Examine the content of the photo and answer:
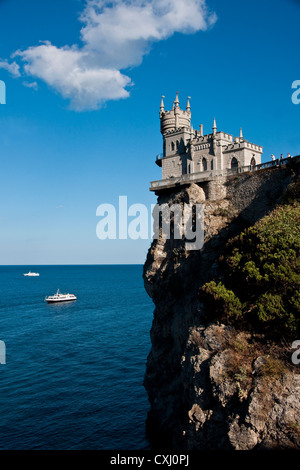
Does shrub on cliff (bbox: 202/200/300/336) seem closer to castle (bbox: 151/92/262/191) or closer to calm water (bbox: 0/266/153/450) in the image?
castle (bbox: 151/92/262/191)

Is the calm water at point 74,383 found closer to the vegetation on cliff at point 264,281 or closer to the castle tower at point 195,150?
the vegetation on cliff at point 264,281

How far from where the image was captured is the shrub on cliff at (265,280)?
1952cm

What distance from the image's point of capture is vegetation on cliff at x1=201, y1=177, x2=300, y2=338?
64.0ft

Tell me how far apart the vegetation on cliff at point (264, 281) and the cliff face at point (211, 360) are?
104cm

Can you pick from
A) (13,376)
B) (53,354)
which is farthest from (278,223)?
(53,354)

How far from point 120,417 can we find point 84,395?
5615 millimetres

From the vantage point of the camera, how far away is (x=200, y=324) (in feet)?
75.6

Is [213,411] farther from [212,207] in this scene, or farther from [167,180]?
[167,180]

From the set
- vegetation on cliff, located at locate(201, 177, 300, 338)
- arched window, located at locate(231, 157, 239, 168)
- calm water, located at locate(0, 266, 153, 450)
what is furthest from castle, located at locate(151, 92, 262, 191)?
calm water, located at locate(0, 266, 153, 450)

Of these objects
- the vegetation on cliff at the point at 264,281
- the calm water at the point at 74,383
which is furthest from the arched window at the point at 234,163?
the calm water at the point at 74,383

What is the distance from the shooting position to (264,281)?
20797 mm

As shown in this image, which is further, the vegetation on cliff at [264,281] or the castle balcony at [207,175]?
the castle balcony at [207,175]

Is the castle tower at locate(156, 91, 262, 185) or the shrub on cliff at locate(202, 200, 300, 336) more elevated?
the castle tower at locate(156, 91, 262, 185)

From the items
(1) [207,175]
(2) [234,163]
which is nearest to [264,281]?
(1) [207,175]
